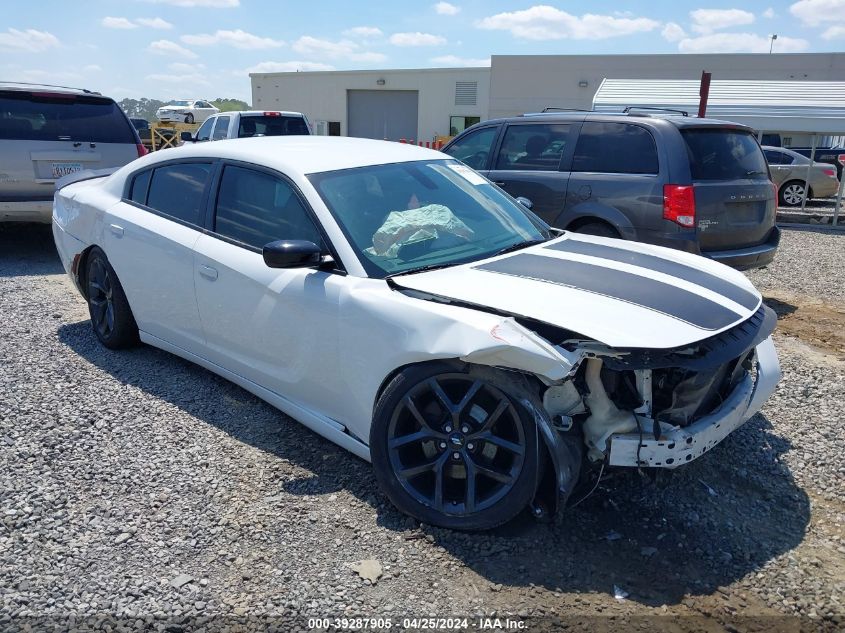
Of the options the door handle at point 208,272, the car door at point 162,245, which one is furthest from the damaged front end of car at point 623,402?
the car door at point 162,245

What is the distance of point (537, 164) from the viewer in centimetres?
693

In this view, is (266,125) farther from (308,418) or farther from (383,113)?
(383,113)

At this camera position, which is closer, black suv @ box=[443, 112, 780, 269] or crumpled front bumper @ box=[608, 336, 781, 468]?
crumpled front bumper @ box=[608, 336, 781, 468]

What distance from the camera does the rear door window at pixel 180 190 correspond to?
421cm

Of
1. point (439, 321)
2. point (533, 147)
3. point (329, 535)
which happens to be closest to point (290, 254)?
point (439, 321)

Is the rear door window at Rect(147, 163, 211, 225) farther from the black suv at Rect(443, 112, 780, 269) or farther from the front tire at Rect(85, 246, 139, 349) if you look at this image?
the black suv at Rect(443, 112, 780, 269)

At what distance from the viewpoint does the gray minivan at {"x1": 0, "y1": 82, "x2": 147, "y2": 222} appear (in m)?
7.32

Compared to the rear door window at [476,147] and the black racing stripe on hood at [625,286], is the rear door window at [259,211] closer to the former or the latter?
the black racing stripe on hood at [625,286]

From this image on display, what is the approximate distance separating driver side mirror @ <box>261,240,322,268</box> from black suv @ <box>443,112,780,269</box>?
364cm

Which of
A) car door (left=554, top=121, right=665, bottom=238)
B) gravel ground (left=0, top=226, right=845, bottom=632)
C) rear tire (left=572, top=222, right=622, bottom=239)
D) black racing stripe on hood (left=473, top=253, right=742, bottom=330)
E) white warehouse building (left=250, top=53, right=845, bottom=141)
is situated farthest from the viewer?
white warehouse building (left=250, top=53, right=845, bottom=141)

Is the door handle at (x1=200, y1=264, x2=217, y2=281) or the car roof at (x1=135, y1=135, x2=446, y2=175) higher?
the car roof at (x1=135, y1=135, x2=446, y2=175)

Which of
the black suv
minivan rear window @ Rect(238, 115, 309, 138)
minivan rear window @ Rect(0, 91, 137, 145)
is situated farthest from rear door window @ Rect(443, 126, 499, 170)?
minivan rear window @ Rect(238, 115, 309, 138)

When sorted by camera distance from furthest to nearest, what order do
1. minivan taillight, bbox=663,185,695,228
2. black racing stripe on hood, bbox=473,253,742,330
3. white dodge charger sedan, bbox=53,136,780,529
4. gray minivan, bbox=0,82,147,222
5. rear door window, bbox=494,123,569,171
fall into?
1. gray minivan, bbox=0,82,147,222
2. rear door window, bbox=494,123,569,171
3. minivan taillight, bbox=663,185,695,228
4. black racing stripe on hood, bbox=473,253,742,330
5. white dodge charger sedan, bbox=53,136,780,529

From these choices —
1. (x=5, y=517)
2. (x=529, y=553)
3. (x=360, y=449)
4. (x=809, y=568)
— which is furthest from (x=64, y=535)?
(x=809, y=568)
